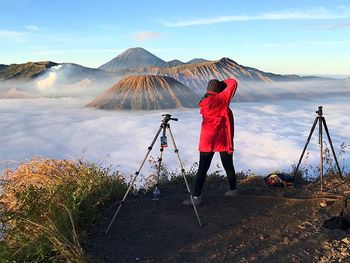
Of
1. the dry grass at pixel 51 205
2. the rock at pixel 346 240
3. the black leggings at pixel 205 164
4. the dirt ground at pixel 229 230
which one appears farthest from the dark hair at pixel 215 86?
the rock at pixel 346 240

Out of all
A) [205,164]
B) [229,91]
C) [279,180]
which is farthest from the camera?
[279,180]

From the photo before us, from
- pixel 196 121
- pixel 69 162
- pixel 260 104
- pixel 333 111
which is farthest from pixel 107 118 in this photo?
pixel 69 162

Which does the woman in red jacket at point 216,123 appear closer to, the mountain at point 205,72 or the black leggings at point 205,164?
the black leggings at point 205,164

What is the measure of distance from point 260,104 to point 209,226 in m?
179

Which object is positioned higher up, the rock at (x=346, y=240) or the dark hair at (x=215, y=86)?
the dark hair at (x=215, y=86)

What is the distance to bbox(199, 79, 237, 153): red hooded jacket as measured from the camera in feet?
22.7

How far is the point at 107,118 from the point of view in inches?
5468

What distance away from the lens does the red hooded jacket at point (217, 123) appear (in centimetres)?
692

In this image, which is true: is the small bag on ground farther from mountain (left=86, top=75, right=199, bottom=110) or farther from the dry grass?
mountain (left=86, top=75, right=199, bottom=110)

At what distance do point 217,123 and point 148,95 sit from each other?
130 m

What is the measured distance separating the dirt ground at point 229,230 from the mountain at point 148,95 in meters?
124

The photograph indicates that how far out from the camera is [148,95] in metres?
136

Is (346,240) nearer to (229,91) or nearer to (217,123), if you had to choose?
(217,123)

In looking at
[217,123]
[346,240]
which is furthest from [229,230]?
[217,123]
